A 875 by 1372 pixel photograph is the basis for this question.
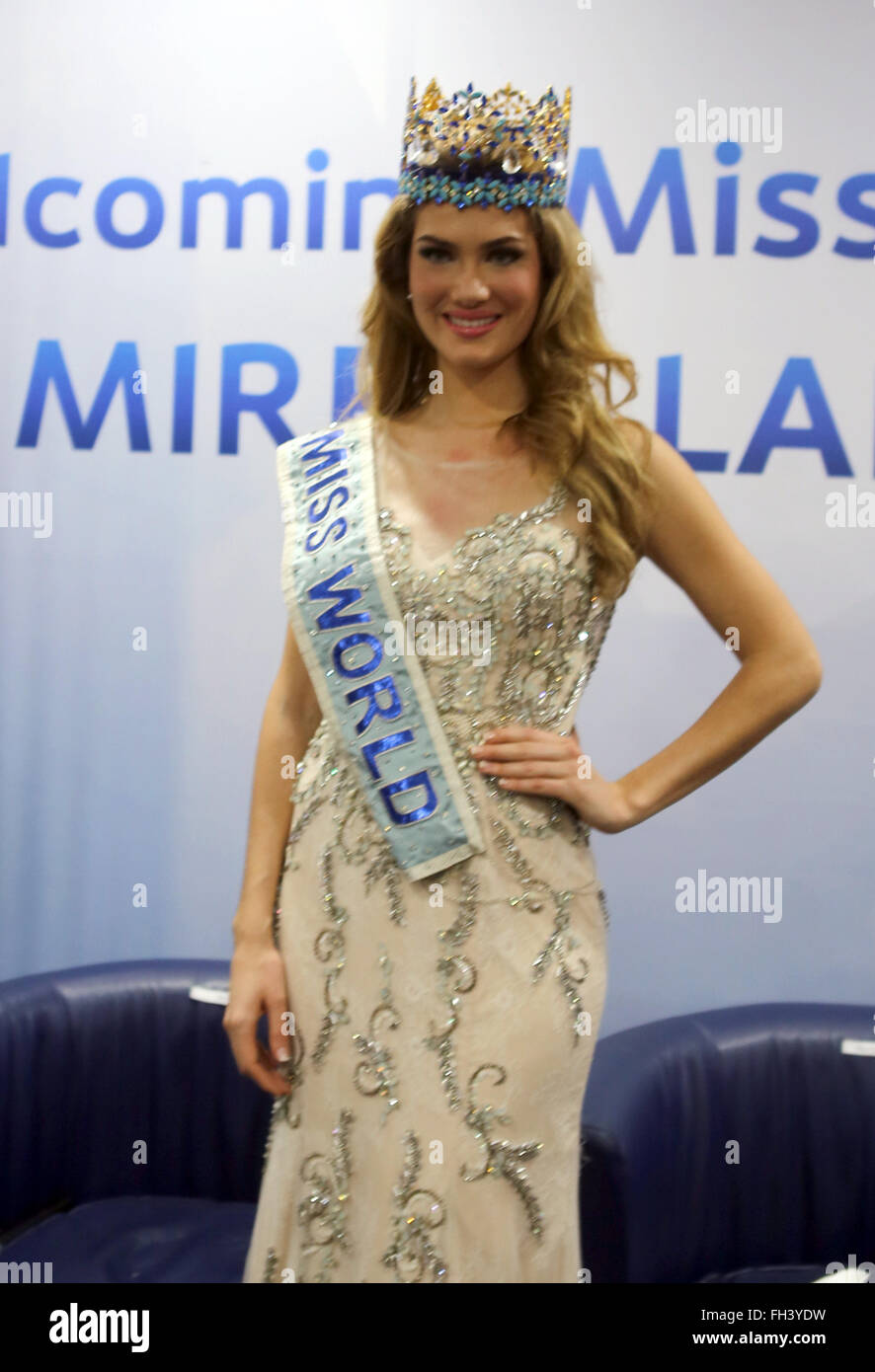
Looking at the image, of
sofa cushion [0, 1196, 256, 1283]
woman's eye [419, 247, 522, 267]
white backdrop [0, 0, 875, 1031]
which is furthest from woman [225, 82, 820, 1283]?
white backdrop [0, 0, 875, 1031]

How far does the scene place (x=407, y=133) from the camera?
1.45 meters

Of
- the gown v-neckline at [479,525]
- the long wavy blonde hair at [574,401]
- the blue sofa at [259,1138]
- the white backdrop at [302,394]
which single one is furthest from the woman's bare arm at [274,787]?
the white backdrop at [302,394]

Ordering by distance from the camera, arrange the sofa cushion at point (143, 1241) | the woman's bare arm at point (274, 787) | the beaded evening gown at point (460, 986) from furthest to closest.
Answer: the sofa cushion at point (143, 1241) < the woman's bare arm at point (274, 787) < the beaded evening gown at point (460, 986)

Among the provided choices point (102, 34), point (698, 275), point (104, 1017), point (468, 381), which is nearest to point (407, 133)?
point (468, 381)

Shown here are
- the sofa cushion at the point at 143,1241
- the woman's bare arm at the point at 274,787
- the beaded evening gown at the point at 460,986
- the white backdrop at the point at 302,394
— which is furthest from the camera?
the white backdrop at the point at 302,394

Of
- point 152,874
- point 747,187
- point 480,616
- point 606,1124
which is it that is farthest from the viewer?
point 152,874

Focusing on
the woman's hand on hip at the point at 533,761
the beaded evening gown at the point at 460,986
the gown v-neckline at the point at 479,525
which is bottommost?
the beaded evening gown at the point at 460,986

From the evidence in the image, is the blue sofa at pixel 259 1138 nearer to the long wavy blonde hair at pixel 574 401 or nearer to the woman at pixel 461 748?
the woman at pixel 461 748

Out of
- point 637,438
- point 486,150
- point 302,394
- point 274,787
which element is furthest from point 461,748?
point 302,394

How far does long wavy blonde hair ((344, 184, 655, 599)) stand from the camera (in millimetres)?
1371

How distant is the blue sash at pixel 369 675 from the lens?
4.35 ft

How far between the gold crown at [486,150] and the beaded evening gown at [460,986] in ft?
0.98

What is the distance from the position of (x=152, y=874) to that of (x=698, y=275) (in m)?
1.31
